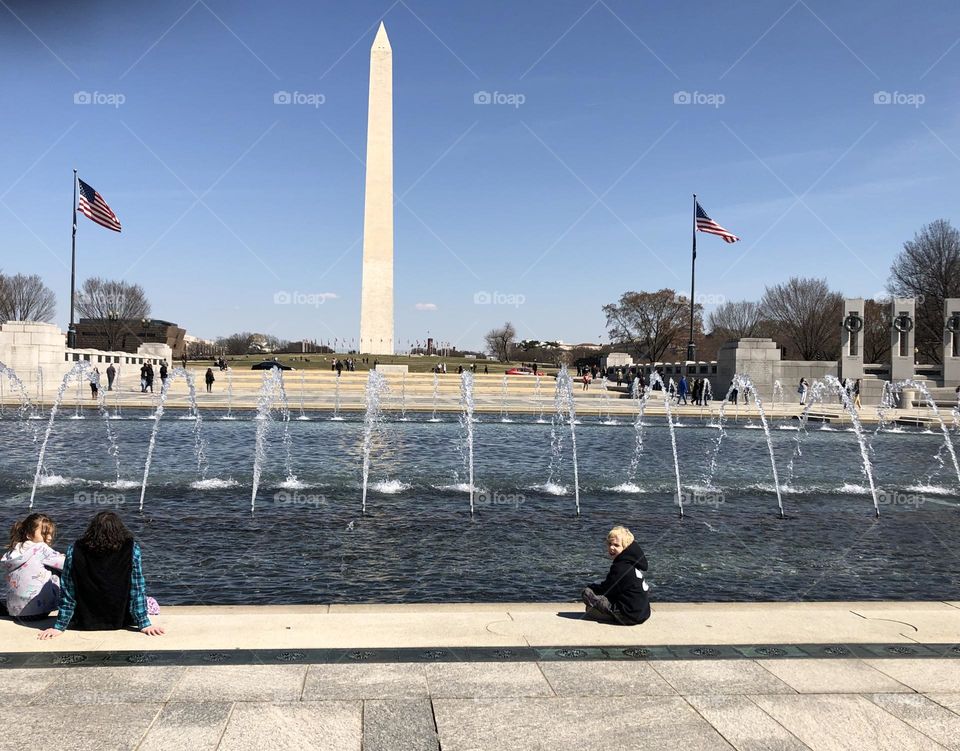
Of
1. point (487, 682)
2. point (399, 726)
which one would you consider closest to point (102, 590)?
point (399, 726)

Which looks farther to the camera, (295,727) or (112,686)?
(112,686)

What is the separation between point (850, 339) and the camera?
4650 cm

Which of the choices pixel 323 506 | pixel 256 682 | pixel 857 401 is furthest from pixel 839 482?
pixel 857 401

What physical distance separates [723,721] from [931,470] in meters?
17.1

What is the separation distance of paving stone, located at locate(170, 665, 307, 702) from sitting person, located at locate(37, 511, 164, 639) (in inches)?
45.4

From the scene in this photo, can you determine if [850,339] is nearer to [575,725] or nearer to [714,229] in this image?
[714,229]

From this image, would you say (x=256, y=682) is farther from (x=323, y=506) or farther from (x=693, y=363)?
(x=693, y=363)

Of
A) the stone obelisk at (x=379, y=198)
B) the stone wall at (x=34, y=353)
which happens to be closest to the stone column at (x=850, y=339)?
the stone obelisk at (x=379, y=198)

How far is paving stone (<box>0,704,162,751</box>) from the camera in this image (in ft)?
13.7

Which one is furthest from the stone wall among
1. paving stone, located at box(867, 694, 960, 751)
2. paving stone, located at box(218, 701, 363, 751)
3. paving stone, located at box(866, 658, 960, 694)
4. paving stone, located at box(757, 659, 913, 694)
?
paving stone, located at box(867, 694, 960, 751)

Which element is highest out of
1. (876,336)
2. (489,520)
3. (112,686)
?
(876,336)

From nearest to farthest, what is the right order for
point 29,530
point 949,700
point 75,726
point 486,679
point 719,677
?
1. point 75,726
2. point 949,700
3. point 486,679
4. point 719,677
5. point 29,530

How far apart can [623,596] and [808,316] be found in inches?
3318

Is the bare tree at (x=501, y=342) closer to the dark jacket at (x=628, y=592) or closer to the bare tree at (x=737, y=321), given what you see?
the bare tree at (x=737, y=321)
